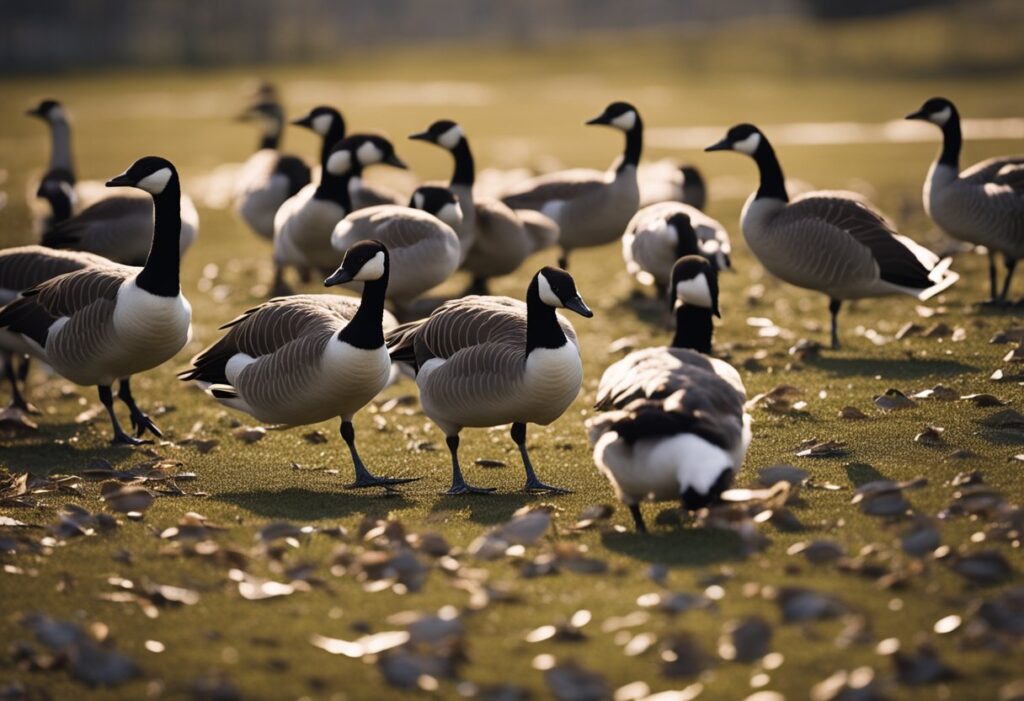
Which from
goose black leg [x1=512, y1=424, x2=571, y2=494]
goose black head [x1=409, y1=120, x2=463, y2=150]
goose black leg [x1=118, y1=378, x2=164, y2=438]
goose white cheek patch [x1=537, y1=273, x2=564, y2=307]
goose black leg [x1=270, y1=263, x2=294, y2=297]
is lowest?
goose black leg [x1=270, y1=263, x2=294, y2=297]

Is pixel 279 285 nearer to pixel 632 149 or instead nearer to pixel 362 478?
pixel 632 149

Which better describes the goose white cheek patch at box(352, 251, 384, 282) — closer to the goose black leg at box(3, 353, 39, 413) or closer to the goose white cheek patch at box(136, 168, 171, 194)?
the goose white cheek patch at box(136, 168, 171, 194)

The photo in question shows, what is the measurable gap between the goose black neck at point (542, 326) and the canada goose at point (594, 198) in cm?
859

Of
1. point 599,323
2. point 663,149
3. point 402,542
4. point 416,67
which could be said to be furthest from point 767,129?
point 416,67

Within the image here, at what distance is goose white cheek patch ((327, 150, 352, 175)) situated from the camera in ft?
50.2

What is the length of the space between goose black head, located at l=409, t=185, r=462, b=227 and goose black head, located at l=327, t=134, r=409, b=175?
3.67 feet

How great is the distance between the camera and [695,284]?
8.69m

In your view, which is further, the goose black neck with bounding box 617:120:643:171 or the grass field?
the goose black neck with bounding box 617:120:643:171

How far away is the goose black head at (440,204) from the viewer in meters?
14.8

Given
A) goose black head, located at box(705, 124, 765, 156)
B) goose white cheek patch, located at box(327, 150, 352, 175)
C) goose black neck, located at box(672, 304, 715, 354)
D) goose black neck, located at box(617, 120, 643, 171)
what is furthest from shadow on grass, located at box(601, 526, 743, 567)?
goose black neck, located at box(617, 120, 643, 171)

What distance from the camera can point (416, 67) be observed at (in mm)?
89188

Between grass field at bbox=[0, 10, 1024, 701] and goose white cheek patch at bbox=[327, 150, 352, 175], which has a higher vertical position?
goose white cheek patch at bbox=[327, 150, 352, 175]

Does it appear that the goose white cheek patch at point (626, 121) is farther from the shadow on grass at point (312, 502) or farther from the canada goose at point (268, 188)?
the shadow on grass at point (312, 502)

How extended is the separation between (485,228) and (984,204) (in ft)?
19.0
